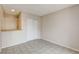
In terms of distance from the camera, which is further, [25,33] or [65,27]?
[25,33]

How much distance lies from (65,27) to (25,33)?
2.36 meters

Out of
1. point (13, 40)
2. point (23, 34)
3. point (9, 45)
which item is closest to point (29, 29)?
point (23, 34)

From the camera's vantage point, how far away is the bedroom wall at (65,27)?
9.80 feet

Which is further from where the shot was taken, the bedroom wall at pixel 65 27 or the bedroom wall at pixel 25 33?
the bedroom wall at pixel 25 33

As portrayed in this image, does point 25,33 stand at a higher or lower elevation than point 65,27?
lower

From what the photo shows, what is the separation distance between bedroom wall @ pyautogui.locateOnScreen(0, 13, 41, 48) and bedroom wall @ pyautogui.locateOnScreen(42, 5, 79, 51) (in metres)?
1.23

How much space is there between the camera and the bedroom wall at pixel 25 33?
133 inches

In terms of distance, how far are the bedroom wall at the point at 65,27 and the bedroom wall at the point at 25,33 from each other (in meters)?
1.23

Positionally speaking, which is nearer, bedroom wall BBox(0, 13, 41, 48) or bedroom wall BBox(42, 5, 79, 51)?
bedroom wall BBox(42, 5, 79, 51)

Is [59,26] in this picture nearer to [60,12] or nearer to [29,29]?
[60,12]

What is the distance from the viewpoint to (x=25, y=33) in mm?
4738

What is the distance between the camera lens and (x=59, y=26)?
3.96 m

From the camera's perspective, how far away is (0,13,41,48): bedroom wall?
3.38m

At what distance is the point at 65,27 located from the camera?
352 centimetres
